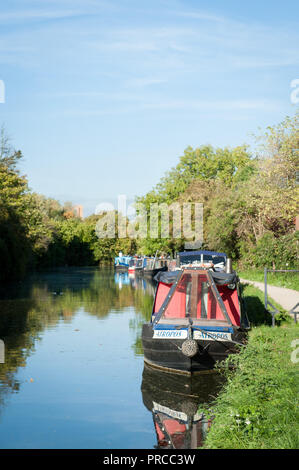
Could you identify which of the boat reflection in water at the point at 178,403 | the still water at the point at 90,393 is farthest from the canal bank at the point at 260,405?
the still water at the point at 90,393

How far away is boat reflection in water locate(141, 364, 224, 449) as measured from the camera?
9430 millimetres

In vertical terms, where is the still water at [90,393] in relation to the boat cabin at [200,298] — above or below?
below

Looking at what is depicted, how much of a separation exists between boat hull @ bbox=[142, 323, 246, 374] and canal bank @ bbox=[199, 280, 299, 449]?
1.04 m

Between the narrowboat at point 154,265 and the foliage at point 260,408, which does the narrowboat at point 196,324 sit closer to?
the foliage at point 260,408

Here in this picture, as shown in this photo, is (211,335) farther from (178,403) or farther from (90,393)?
(90,393)

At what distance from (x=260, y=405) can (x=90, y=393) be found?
4693 millimetres

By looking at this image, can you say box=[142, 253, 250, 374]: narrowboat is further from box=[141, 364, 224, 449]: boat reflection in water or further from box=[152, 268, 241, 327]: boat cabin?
box=[141, 364, 224, 449]: boat reflection in water

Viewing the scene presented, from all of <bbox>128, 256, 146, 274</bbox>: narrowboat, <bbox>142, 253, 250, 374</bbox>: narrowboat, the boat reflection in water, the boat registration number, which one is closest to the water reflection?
<bbox>142, 253, 250, 374</bbox>: narrowboat

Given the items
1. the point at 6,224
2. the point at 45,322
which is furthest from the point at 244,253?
the point at 45,322

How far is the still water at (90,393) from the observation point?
9437mm

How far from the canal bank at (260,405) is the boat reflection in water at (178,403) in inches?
19.1

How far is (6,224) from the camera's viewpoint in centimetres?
4581
